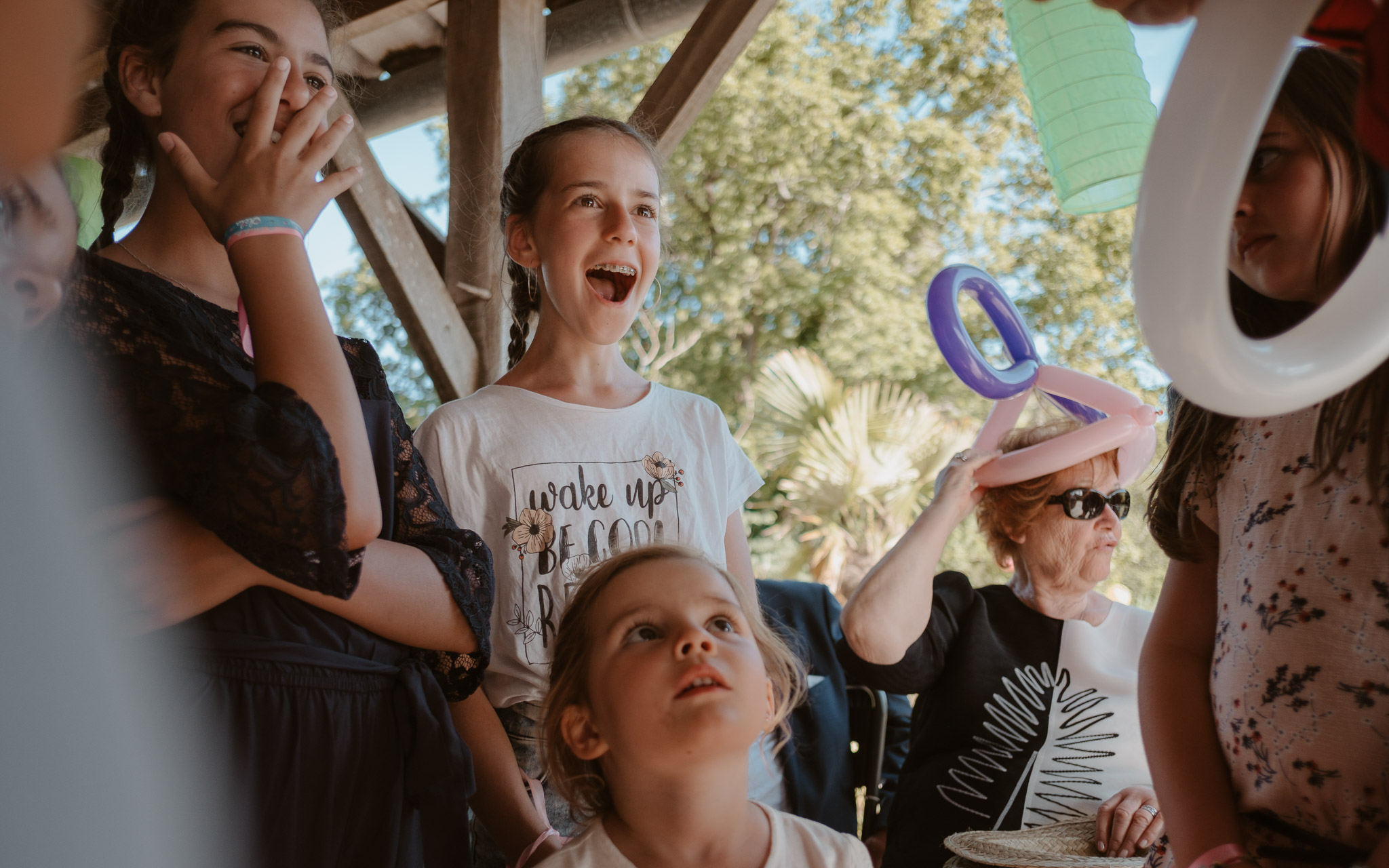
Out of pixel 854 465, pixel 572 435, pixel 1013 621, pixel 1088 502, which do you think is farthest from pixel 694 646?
pixel 854 465

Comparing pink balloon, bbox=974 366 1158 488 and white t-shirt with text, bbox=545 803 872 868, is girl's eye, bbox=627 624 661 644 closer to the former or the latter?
white t-shirt with text, bbox=545 803 872 868

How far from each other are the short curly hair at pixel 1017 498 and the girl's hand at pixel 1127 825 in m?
0.55

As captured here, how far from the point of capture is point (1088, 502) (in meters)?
2.02

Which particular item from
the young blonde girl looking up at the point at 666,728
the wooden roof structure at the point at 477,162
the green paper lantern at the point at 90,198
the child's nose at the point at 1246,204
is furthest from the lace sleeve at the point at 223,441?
the wooden roof structure at the point at 477,162

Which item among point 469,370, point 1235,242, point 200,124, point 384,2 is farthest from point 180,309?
point 384,2

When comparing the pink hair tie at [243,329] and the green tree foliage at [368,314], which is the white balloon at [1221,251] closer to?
the pink hair tie at [243,329]

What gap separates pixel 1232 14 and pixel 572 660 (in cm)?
108

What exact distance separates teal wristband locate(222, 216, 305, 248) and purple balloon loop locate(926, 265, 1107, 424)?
4.12ft

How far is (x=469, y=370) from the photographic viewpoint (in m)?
3.12

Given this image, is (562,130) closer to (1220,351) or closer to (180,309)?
(180,309)

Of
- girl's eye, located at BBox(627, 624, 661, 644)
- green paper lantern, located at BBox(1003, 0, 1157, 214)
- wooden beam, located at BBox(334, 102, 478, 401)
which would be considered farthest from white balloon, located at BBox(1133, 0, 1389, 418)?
wooden beam, located at BBox(334, 102, 478, 401)

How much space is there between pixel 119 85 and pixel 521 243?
2.63ft

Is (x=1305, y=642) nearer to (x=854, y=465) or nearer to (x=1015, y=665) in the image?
(x=1015, y=665)

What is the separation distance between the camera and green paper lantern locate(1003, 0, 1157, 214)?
204 cm
